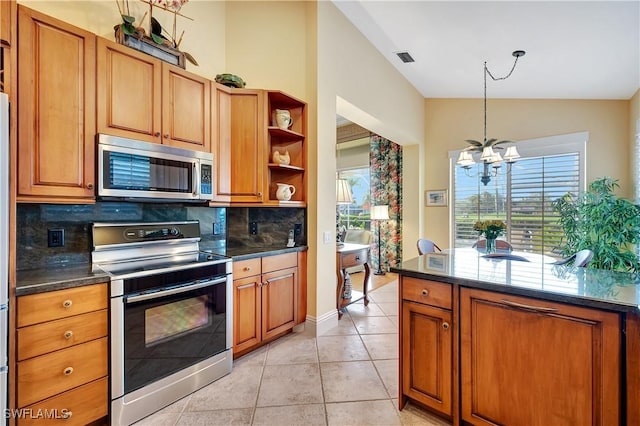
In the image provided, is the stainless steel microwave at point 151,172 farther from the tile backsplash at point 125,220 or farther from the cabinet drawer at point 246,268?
the cabinet drawer at point 246,268

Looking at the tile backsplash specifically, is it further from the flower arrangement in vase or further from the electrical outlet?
the flower arrangement in vase

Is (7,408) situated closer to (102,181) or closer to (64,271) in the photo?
(64,271)

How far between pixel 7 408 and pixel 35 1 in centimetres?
242

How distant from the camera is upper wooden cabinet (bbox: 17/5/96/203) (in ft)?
5.22

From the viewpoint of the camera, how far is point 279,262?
108 inches

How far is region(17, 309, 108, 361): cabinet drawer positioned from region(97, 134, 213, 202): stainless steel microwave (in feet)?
2.51

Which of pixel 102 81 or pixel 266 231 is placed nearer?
pixel 102 81

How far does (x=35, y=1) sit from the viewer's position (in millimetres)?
1916

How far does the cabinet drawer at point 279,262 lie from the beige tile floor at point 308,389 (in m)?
0.74

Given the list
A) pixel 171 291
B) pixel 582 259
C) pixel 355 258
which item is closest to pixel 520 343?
pixel 582 259

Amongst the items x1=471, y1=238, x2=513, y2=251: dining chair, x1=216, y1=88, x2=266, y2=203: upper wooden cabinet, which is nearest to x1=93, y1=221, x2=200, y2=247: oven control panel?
x1=216, y1=88, x2=266, y2=203: upper wooden cabinet

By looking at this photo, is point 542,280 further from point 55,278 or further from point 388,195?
point 388,195

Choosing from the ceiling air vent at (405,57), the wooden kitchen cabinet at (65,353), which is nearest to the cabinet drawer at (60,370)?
the wooden kitchen cabinet at (65,353)

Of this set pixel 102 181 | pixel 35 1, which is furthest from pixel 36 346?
pixel 35 1
